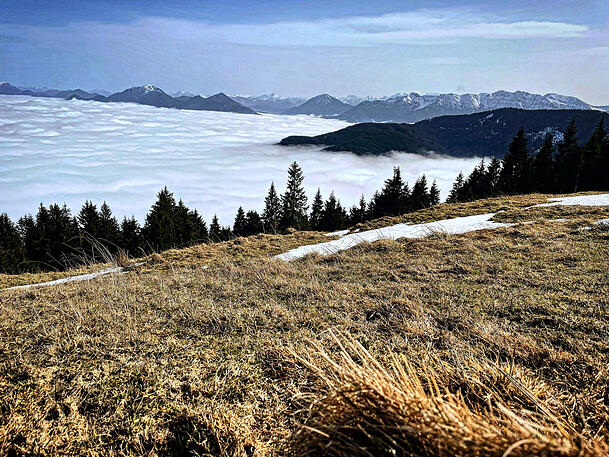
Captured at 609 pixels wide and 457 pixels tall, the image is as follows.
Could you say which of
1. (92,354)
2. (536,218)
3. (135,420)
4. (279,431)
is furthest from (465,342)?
(536,218)

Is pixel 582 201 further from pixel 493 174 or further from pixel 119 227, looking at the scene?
pixel 119 227

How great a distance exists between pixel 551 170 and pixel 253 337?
199 ft

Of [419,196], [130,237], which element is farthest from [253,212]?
[419,196]

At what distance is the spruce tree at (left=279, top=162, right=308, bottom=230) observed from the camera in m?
73.1

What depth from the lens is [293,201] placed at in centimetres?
7475

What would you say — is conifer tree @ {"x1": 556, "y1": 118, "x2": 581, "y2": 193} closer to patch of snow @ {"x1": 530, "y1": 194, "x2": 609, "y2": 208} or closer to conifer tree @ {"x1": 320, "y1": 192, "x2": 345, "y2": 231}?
patch of snow @ {"x1": 530, "y1": 194, "x2": 609, "y2": 208}

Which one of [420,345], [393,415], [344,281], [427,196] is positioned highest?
[393,415]

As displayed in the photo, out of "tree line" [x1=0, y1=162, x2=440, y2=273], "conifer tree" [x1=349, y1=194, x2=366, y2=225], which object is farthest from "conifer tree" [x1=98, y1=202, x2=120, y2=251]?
"conifer tree" [x1=349, y1=194, x2=366, y2=225]

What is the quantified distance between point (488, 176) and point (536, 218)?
53.1 meters

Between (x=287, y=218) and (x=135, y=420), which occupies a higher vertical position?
(x=135, y=420)

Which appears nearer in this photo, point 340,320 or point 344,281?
point 340,320

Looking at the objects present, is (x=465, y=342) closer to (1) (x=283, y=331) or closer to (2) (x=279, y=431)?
(1) (x=283, y=331)

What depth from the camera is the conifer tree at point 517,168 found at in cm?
5244

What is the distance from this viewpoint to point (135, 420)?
8.59ft
